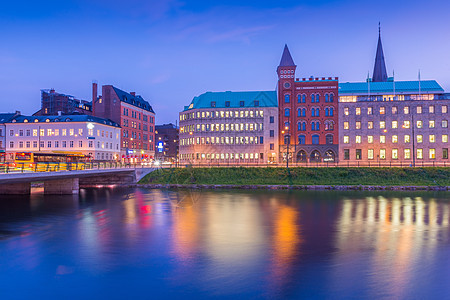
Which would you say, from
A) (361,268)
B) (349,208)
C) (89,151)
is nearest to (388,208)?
(349,208)

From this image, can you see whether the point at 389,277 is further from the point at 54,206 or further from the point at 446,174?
the point at 446,174

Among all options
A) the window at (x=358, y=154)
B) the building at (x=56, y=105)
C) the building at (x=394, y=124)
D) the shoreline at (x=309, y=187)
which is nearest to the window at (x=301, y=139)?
the building at (x=394, y=124)

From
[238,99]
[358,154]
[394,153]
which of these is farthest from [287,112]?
[394,153]

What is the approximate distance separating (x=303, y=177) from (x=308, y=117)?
27899mm

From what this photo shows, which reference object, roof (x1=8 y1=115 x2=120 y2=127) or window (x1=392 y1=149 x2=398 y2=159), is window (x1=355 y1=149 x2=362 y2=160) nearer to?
window (x1=392 y1=149 x2=398 y2=159)

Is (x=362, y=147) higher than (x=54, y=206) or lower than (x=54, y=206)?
higher

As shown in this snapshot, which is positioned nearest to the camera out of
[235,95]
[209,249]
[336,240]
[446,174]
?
[209,249]

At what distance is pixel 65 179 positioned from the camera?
49.2 m

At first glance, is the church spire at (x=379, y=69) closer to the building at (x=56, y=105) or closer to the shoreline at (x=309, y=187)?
the shoreline at (x=309, y=187)

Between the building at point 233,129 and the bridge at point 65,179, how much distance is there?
2605 cm

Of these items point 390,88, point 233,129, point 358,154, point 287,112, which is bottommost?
point 358,154

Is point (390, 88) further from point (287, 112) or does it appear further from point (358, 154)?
point (287, 112)

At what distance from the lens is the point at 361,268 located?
17953mm

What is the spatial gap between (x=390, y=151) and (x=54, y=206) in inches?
2978
